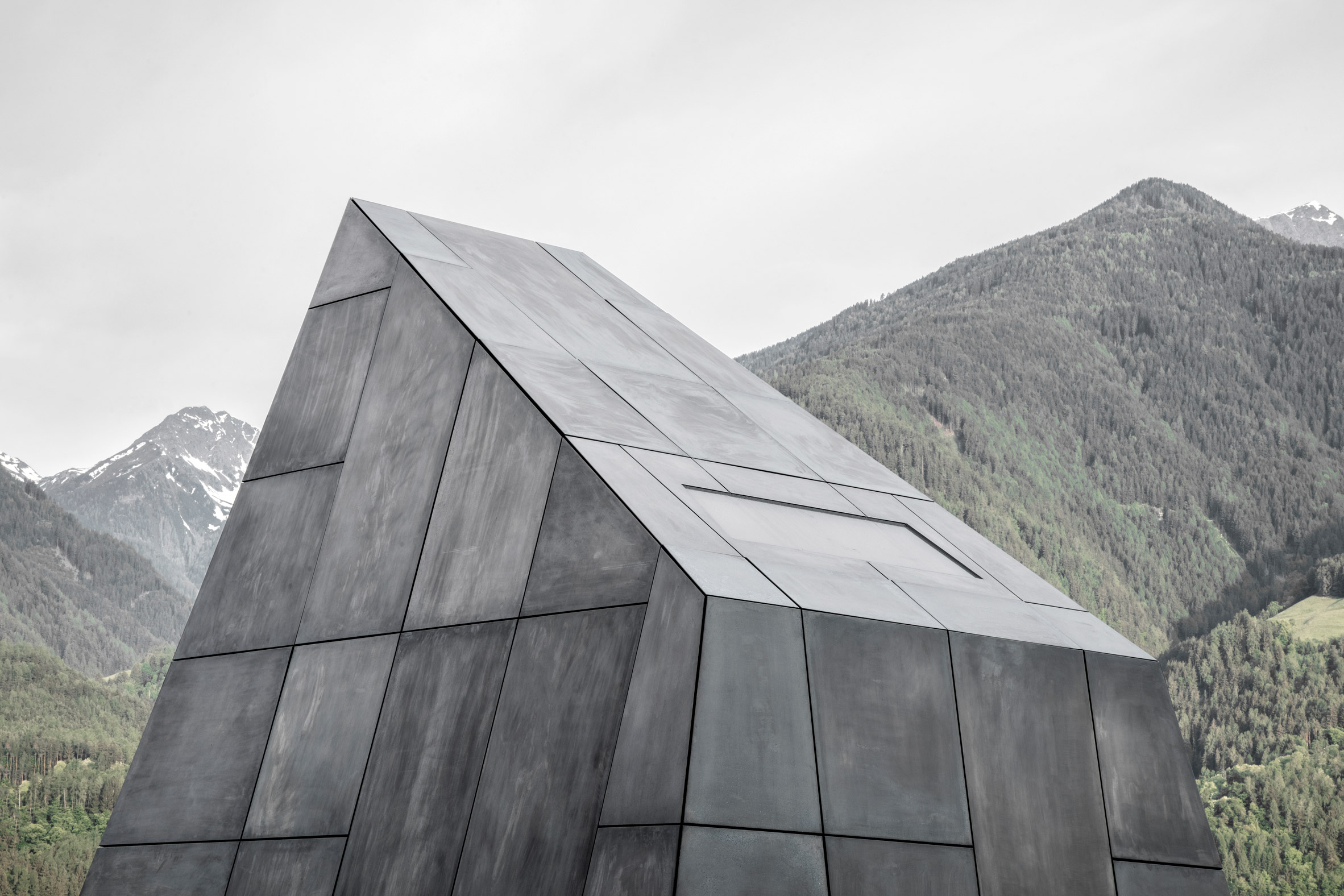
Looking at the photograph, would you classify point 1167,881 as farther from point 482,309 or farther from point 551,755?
point 482,309

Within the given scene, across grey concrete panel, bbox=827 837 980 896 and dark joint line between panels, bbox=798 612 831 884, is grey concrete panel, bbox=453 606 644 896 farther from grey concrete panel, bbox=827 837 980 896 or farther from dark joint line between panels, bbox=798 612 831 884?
grey concrete panel, bbox=827 837 980 896

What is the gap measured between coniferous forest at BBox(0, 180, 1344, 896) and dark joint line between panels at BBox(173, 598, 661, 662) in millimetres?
45034

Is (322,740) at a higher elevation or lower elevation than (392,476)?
lower

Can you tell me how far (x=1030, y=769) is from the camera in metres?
5.39

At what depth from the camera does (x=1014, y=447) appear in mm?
91125

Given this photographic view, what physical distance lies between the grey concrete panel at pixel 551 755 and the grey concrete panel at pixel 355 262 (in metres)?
3.86

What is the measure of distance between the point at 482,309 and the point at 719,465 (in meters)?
2.12

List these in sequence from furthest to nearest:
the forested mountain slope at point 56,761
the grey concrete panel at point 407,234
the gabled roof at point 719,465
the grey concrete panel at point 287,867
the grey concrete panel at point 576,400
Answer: the forested mountain slope at point 56,761 < the grey concrete panel at point 407,234 < the grey concrete panel at point 576,400 < the grey concrete panel at point 287,867 < the gabled roof at point 719,465

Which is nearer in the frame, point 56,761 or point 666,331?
point 666,331

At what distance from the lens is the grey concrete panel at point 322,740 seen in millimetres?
6215

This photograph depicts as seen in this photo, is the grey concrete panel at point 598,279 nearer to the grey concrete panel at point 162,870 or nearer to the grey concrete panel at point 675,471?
the grey concrete panel at point 675,471

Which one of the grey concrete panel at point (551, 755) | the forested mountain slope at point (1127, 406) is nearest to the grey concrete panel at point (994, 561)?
the grey concrete panel at point (551, 755)

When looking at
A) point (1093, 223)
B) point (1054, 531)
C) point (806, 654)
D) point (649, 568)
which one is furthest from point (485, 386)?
point (1093, 223)

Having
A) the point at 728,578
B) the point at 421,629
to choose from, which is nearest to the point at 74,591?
the point at 421,629
